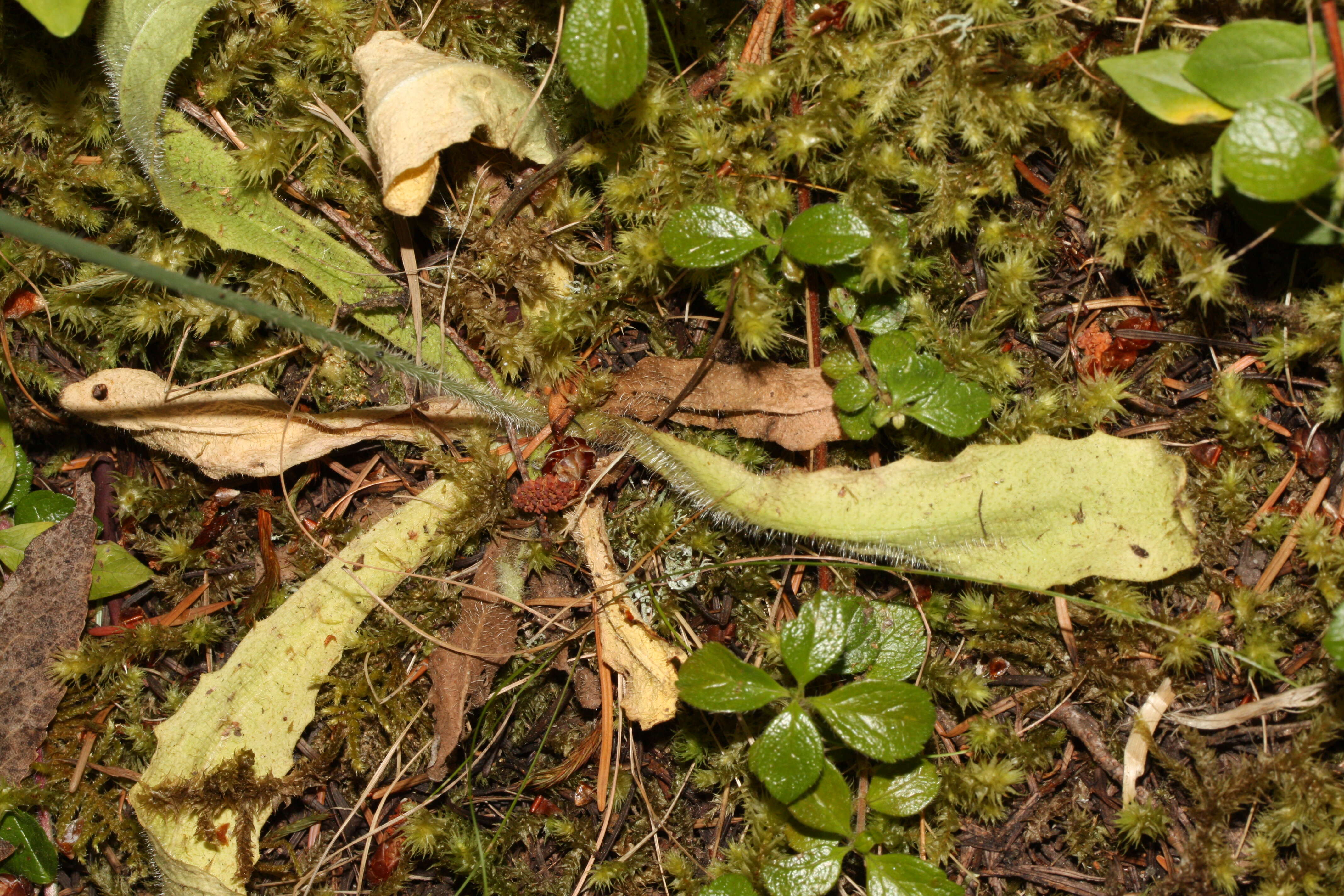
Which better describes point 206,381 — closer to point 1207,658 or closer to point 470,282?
point 470,282

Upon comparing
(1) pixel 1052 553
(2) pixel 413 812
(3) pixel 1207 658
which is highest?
(1) pixel 1052 553

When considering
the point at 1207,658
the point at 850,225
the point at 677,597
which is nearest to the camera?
the point at 850,225

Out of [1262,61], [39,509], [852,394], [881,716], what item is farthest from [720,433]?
[39,509]

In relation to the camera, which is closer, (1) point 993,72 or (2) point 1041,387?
(1) point 993,72

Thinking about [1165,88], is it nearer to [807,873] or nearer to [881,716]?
[881,716]

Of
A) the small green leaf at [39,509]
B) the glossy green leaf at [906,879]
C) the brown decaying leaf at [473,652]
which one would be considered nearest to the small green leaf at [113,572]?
the small green leaf at [39,509]

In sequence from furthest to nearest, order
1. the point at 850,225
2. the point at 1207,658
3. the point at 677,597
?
the point at 677,597 < the point at 1207,658 < the point at 850,225

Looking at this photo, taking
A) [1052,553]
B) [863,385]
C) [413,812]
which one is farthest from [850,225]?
[413,812]

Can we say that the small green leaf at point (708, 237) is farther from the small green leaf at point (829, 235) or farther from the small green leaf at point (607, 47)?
the small green leaf at point (607, 47)

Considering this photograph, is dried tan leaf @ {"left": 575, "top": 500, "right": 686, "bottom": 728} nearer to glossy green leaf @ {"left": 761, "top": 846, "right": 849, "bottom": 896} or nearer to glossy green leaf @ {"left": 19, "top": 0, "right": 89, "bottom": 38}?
glossy green leaf @ {"left": 761, "top": 846, "right": 849, "bottom": 896}
